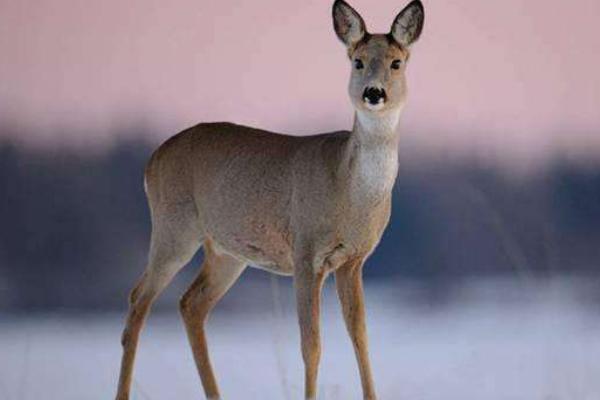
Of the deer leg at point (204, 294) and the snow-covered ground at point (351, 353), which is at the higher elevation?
the deer leg at point (204, 294)

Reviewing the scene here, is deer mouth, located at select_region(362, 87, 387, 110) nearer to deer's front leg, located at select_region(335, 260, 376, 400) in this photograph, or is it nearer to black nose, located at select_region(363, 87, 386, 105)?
black nose, located at select_region(363, 87, 386, 105)

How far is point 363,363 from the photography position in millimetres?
7535

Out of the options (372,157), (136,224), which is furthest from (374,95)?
(136,224)

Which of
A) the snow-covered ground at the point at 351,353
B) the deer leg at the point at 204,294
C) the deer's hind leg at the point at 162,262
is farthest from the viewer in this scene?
the snow-covered ground at the point at 351,353

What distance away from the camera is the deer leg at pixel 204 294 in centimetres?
811

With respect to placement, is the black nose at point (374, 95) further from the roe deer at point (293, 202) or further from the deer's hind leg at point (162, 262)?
the deer's hind leg at point (162, 262)

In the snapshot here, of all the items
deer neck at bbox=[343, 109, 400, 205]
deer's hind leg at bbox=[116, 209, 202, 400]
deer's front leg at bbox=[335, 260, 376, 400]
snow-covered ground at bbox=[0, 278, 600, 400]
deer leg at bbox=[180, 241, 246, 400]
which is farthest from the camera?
snow-covered ground at bbox=[0, 278, 600, 400]

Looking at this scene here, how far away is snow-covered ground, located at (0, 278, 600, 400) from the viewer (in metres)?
8.55

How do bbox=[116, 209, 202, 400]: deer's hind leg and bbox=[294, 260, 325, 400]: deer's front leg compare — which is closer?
bbox=[294, 260, 325, 400]: deer's front leg

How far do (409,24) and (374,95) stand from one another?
0.47 m

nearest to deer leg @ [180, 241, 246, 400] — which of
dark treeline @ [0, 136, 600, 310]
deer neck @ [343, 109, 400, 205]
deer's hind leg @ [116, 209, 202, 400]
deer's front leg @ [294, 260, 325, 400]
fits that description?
deer's hind leg @ [116, 209, 202, 400]

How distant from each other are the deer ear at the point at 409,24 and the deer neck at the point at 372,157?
0.35 metres

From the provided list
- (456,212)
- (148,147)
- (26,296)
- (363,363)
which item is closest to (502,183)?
(456,212)

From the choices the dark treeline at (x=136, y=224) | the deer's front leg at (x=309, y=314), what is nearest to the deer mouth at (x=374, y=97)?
the deer's front leg at (x=309, y=314)
